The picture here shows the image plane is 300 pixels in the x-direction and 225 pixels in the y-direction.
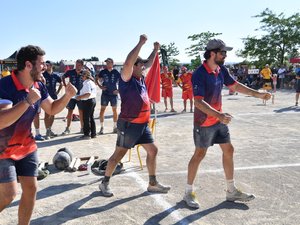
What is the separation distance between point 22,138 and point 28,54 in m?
0.77

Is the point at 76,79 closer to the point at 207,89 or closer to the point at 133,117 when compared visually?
the point at 133,117

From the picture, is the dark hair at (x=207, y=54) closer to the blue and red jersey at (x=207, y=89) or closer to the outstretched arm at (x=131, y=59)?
the blue and red jersey at (x=207, y=89)

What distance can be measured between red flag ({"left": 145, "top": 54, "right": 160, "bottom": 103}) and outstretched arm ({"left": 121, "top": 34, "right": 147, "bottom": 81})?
1743 millimetres

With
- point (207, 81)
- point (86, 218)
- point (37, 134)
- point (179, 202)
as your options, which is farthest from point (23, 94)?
point (37, 134)

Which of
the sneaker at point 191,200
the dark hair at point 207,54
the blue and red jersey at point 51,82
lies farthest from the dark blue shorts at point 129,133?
the blue and red jersey at point 51,82

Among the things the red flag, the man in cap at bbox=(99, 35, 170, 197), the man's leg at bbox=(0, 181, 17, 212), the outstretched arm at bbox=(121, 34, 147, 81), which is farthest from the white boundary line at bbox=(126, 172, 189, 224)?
the man's leg at bbox=(0, 181, 17, 212)

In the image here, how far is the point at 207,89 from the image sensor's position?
15.0 ft

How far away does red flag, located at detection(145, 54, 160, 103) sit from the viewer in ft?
21.2

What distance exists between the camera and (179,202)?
480cm

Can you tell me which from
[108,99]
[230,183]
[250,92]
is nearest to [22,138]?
[230,183]

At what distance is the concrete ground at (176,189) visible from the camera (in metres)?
4.31

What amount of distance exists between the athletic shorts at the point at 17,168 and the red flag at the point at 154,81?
11.1 ft

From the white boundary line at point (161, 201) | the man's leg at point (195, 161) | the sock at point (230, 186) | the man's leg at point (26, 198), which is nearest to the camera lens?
the man's leg at point (26, 198)

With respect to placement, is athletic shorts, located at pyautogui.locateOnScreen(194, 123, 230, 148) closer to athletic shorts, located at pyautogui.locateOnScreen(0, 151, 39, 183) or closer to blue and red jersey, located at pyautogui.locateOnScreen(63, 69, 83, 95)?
athletic shorts, located at pyautogui.locateOnScreen(0, 151, 39, 183)
